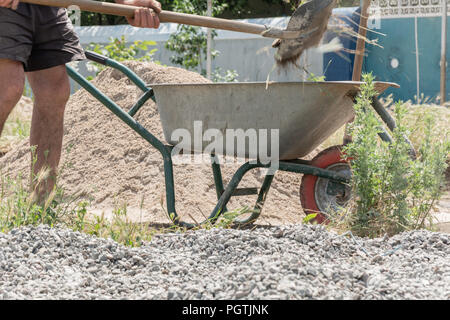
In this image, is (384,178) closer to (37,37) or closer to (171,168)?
(171,168)

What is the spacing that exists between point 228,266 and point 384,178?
2.89 ft

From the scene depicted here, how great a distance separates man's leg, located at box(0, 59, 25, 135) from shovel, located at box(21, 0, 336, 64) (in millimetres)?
357

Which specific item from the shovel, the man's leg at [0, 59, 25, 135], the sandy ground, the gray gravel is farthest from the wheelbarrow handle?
the sandy ground

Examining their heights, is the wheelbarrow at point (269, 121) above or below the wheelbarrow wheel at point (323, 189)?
above

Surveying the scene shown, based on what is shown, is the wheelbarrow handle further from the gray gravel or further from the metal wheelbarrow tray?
the gray gravel

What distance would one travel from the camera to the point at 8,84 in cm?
258

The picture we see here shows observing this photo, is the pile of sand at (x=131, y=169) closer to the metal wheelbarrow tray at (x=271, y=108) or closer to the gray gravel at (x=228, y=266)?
the metal wheelbarrow tray at (x=271, y=108)

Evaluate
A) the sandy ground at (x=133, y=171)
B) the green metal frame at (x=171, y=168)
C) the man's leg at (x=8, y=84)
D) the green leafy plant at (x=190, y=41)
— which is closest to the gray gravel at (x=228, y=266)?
the green metal frame at (x=171, y=168)

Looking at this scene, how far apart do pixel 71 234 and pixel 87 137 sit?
2.28 metres

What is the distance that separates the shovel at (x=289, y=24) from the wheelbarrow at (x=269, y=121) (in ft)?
0.56

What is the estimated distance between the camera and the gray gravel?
1.71m

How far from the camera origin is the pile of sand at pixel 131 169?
12.2 feet

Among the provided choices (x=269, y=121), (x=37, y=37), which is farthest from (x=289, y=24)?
(x=37, y=37)
